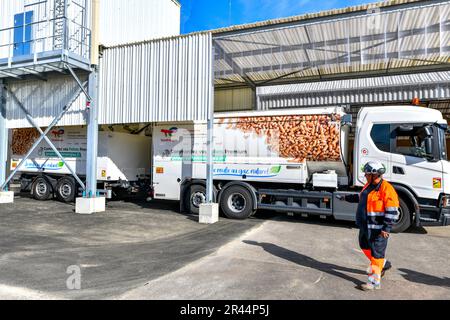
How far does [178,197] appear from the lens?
10422 mm

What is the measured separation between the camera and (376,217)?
4.14 m

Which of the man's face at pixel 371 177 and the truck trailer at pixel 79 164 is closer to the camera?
the man's face at pixel 371 177

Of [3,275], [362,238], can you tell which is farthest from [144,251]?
[362,238]

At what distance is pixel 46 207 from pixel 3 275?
7.20 metres

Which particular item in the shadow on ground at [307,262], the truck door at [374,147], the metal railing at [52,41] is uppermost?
the metal railing at [52,41]

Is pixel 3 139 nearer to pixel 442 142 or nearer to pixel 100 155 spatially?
pixel 100 155

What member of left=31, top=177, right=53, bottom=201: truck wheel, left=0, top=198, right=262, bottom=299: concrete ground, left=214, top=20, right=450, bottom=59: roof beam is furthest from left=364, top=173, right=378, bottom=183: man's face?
left=31, top=177, right=53, bottom=201: truck wheel

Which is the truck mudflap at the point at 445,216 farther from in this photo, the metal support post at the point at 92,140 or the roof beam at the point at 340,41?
the metal support post at the point at 92,140

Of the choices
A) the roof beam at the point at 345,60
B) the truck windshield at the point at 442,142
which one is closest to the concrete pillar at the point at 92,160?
the roof beam at the point at 345,60

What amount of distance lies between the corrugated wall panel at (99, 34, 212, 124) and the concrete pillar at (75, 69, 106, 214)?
241 mm

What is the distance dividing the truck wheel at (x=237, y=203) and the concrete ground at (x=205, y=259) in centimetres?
33

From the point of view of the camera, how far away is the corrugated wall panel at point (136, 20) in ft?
37.4

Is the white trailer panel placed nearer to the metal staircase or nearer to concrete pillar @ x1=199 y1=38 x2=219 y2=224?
the metal staircase

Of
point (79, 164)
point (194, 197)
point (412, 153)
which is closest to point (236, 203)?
point (194, 197)
